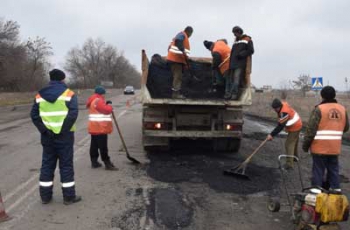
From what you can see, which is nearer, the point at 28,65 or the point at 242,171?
the point at 242,171

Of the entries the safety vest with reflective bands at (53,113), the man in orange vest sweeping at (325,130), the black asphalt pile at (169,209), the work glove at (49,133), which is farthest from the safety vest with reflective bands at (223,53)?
the work glove at (49,133)

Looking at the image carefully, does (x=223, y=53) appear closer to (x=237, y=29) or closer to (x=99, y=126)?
(x=237, y=29)

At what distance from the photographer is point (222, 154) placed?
9289 mm

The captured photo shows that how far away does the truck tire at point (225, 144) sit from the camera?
363 inches

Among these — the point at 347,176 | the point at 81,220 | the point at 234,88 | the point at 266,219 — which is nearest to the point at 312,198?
the point at 266,219

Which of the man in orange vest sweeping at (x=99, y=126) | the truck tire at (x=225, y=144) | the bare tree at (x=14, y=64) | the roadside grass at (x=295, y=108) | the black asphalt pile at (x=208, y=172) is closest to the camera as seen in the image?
the black asphalt pile at (x=208, y=172)

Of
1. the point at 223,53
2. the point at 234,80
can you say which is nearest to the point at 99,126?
the point at 234,80

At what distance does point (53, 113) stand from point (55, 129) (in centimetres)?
22

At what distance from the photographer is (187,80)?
9750 millimetres

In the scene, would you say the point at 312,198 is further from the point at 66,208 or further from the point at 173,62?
the point at 173,62

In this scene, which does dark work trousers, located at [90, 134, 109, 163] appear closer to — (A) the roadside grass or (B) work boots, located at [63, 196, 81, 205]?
(B) work boots, located at [63, 196, 81, 205]

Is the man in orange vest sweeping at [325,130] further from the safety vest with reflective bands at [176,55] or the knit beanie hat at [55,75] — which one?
the safety vest with reflective bands at [176,55]

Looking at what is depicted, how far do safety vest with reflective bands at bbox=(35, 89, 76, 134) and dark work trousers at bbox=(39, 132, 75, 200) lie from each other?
0.51ft

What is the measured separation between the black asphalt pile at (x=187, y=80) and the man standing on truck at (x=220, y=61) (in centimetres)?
29
